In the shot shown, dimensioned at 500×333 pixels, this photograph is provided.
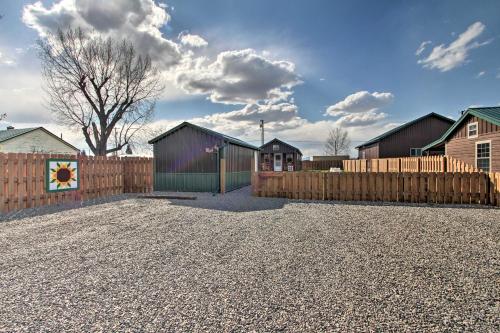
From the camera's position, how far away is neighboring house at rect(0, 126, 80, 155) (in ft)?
85.1

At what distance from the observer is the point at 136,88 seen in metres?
25.2

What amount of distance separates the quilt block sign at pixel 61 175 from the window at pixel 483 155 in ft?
70.3

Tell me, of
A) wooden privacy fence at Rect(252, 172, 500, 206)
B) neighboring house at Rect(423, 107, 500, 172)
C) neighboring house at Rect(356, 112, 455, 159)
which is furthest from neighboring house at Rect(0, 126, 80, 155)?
neighboring house at Rect(356, 112, 455, 159)

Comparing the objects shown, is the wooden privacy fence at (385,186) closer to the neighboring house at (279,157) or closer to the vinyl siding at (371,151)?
the vinyl siding at (371,151)

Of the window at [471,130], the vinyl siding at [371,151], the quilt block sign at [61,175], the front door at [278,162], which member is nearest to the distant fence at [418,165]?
the window at [471,130]

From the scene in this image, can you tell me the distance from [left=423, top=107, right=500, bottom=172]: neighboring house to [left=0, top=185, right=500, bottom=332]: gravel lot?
28.7ft

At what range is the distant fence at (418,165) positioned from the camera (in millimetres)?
13650

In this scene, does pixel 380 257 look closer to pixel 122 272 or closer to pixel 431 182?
pixel 122 272

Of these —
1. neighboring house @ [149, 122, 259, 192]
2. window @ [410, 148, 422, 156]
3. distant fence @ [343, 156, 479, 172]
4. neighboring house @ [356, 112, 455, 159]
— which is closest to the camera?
distant fence @ [343, 156, 479, 172]

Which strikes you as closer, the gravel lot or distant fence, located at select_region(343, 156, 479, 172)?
the gravel lot

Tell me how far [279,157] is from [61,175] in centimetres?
2900

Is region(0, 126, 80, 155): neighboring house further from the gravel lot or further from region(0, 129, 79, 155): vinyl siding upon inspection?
the gravel lot

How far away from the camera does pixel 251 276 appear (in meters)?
3.60

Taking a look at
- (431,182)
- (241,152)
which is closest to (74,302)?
(431,182)
